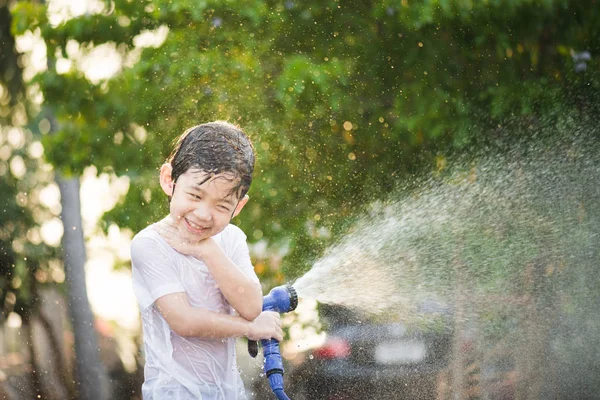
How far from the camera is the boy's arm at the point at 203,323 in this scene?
2.27 m

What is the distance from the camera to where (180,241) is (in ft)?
7.65

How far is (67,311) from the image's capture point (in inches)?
334

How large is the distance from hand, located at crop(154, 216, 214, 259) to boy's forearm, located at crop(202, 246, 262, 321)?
0.03 meters

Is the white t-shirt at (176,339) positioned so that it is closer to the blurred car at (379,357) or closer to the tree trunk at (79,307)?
the blurred car at (379,357)

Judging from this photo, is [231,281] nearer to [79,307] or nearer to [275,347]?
Result: [275,347]

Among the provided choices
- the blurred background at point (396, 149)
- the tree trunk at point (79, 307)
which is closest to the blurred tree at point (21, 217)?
the tree trunk at point (79, 307)

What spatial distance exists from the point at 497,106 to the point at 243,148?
129 inches

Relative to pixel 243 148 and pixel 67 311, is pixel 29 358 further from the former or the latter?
pixel 243 148

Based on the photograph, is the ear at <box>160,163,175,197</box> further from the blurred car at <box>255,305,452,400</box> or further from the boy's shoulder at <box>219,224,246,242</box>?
the blurred car at <box>255,305,452,400</box>

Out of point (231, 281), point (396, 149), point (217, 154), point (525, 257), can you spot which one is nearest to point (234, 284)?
point (231, 281)

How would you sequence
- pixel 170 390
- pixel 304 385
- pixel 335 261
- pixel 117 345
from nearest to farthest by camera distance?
pixel 170 390 < pixel 335 261 < pixel 304 385 < pixel 117 345

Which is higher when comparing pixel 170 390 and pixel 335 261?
pixel 335 261

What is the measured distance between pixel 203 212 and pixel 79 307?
5.97 m

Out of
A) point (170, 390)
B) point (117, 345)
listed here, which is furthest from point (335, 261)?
point (117, 345)
